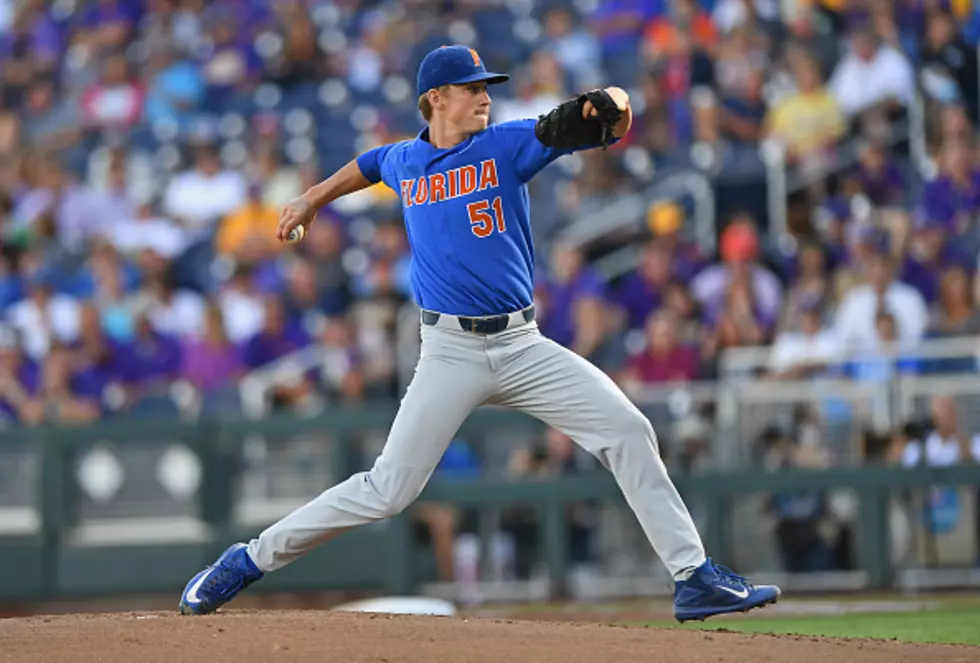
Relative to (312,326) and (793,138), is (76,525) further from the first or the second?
(793,138)

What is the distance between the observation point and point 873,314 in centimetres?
1104

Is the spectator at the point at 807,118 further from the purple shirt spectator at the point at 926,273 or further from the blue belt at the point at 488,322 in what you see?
the blue belt at the point at 488,322

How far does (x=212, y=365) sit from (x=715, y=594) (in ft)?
25.1

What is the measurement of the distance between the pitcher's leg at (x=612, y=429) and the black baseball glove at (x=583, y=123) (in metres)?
0.76

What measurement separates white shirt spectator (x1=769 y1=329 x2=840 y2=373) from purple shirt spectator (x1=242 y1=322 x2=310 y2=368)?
3718 mm

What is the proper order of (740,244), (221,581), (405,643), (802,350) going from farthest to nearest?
(740,244) < (802,350) < (221,581) < (405,643)

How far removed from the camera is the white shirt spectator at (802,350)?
10672 mm

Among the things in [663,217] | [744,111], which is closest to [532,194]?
[663,217]

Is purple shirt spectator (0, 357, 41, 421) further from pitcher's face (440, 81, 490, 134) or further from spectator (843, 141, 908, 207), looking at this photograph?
pitcher's face (440, 81, 490, 134)

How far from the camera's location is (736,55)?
1352cm

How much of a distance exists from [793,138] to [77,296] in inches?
241

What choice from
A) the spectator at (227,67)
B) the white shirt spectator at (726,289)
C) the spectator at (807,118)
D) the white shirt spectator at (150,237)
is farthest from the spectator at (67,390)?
the spectator at (807,118)

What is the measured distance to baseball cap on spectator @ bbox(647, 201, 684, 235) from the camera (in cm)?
1268

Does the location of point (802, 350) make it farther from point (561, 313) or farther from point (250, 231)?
point (250, 231)
